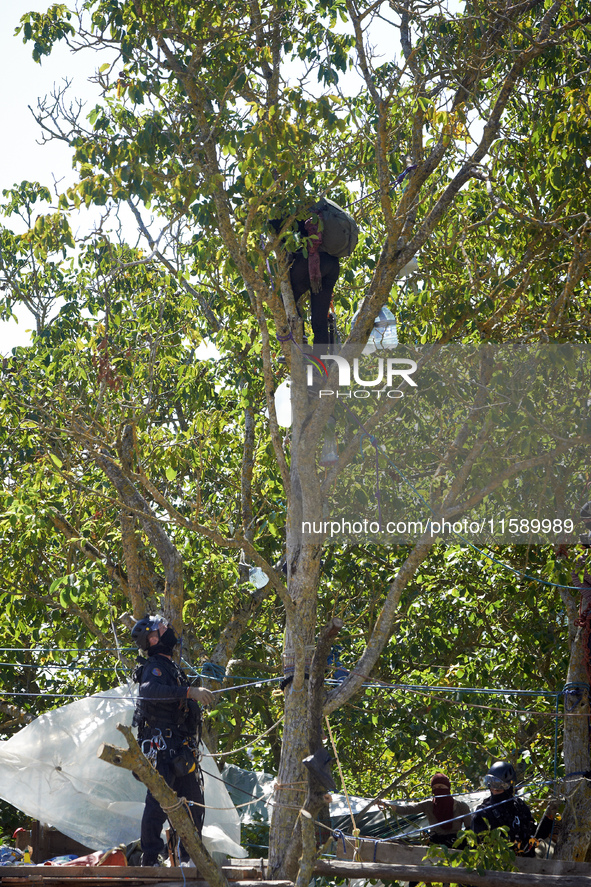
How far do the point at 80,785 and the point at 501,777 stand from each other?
3.14m

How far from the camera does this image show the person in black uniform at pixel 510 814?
6.63 m

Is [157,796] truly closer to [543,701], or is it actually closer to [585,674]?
[585,674]

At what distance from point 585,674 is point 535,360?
2.46 metres

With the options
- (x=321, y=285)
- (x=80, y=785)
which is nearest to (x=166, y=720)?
(x=80, y=785)

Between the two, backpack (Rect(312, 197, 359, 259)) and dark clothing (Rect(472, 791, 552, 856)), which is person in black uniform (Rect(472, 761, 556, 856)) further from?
backpack (Rect(312, 197, 359, 259))

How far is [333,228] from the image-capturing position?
6207 mm

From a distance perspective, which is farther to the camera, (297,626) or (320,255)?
(320,255)

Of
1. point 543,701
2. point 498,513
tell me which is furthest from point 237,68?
point 543,701

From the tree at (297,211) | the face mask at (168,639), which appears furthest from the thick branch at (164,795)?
the face mask at (168,639)

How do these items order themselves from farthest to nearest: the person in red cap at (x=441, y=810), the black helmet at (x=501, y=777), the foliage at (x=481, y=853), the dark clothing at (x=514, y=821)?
the person in red cap at (x=441, y=810)
the black helmet at (x=501, y=777)
the dark clothing at (x=514, y=821)
the foliage at (x=481, y=853)

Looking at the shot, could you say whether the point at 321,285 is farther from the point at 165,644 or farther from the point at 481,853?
the point at 481,853

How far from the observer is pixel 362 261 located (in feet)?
28.4

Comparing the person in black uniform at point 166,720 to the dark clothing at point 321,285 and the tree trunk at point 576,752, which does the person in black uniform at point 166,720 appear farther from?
the tree trunk at point 576,752

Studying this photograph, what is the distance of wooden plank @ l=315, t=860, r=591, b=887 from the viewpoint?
5168 millimetres
